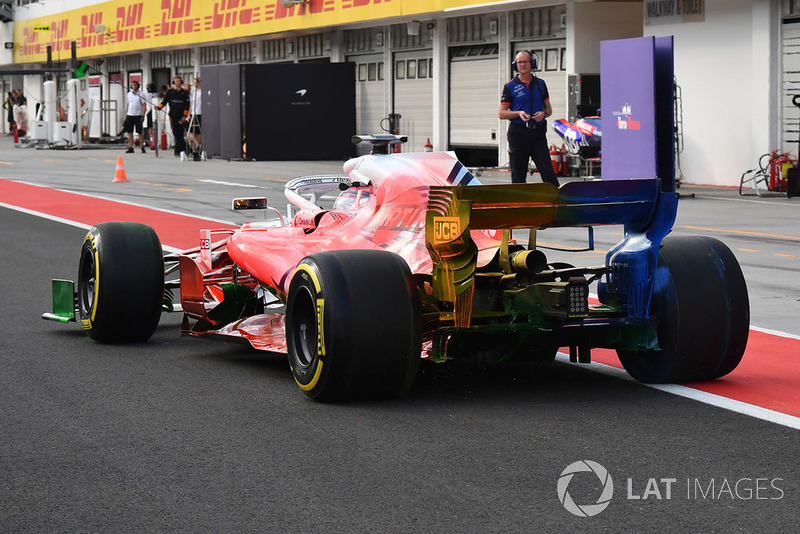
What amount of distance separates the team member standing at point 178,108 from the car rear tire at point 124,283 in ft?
83.3

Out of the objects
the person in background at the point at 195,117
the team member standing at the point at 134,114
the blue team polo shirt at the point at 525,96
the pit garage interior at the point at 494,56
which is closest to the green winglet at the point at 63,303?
the blue team polo shirt at the point at 525,96

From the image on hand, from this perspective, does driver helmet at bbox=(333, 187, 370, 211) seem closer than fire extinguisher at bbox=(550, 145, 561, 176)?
Yes

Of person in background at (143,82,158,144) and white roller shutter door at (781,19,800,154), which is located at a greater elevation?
person in background at (143,82,158,144)

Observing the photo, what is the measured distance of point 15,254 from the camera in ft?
40.9

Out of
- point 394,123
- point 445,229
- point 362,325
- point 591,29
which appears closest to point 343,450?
point 362,325

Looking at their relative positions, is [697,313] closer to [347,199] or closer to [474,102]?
[347,199]

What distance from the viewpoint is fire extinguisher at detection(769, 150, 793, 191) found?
19750 millimetres

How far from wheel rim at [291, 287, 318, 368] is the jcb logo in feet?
2.28

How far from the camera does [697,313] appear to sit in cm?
609

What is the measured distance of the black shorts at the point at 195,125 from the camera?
34375mm

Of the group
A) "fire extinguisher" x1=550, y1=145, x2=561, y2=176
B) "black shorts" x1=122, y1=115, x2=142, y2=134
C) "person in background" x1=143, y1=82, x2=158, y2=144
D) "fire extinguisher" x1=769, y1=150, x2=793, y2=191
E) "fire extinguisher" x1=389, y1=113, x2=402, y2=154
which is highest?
"person in background" x1=143, y1=82, x2=158, y2=144

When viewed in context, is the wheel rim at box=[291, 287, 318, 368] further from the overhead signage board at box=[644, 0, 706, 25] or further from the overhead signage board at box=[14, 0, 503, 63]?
the overhead signage board at box=[14, 0, 503, 63]

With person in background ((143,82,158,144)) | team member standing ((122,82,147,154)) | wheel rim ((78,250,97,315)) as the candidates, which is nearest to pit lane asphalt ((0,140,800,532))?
wheel rim ((78,250,97,315))

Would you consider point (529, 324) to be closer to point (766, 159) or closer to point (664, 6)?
point (766, 159)
